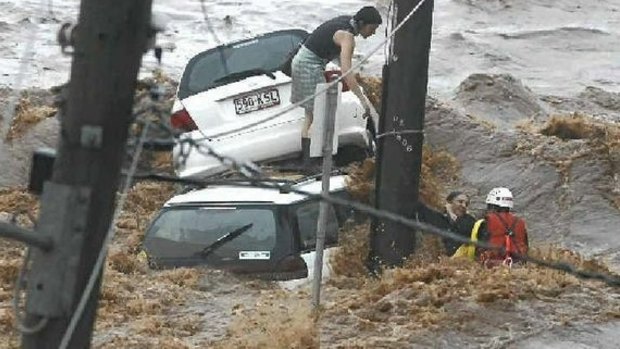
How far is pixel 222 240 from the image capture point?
10.4 m

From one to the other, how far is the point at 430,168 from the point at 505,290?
4635 mm

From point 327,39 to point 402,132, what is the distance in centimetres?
160

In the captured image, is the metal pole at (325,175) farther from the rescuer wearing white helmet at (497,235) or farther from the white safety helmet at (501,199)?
the white safety helmet at (501,199)

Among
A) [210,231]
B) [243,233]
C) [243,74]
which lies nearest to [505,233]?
[243,233]

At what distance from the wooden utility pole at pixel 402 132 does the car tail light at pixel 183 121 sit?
2179mm

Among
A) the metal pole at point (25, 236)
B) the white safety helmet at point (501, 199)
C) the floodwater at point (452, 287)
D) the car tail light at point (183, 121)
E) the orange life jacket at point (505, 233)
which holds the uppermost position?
the metal pole at point (25, 236)

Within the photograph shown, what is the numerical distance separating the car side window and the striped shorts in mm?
1565

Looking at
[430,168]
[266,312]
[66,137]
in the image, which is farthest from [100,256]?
[430,168]

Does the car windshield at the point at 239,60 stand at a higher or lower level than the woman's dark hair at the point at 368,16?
lower

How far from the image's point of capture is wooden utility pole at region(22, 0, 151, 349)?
5.62 meters

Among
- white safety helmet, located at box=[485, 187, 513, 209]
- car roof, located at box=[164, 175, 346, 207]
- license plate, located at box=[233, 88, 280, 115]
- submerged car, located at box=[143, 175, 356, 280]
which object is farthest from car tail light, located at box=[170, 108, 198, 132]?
white safety helmet, located at box=[485, 187, 513, 209]

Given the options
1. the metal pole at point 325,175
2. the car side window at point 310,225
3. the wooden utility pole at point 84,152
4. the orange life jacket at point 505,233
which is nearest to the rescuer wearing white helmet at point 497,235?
the orange life jacket at point 505,233

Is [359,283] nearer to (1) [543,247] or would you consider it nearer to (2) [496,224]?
(2) [496,224]

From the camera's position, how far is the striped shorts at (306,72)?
11789mm
